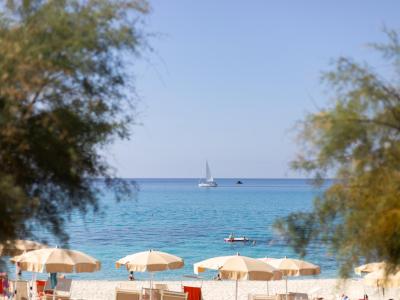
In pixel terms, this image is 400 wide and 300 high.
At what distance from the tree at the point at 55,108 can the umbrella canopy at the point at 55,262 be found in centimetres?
803

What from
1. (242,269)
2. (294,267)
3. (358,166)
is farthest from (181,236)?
(358,166)

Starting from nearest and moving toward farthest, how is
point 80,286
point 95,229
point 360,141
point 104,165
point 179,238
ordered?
point 104,165 → point 360,141 → point 80,286 → point 179,238 → point 95,229

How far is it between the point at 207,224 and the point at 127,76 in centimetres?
6266

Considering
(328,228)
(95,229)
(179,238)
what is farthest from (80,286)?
(95,229)

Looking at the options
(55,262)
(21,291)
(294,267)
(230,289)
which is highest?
(55,262)

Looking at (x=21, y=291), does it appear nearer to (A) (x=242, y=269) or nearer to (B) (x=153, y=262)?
(B) (x=153, y=262)

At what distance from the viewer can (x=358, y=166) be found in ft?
22.2

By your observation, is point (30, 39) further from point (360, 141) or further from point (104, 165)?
point (360, 141)

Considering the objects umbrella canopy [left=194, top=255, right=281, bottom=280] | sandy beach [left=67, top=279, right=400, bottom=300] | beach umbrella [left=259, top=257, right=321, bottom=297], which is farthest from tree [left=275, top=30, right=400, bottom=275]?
sandy beach [left=67, top=279, right=400, bottom=300]

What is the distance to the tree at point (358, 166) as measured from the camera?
259 inches

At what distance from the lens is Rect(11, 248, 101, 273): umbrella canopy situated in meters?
14.1

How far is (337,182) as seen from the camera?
7.00 meters

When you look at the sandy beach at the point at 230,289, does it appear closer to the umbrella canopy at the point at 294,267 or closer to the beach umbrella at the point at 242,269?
the umbrella canopy at the point at 294,267

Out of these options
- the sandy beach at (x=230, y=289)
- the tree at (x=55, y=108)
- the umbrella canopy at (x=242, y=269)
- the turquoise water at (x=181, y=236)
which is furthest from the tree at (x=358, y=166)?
the turquoise water at (x=181, y=236)
